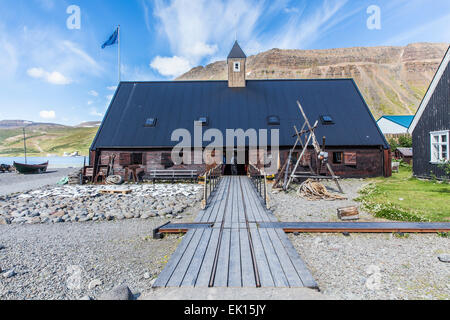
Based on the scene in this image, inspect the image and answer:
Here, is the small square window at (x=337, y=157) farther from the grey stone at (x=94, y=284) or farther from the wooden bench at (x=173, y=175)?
the grey stone at (x=94, y=284)

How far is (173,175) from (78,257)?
12.7m

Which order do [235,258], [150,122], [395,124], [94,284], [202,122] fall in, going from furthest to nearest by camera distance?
[395,124] < [150,122] < [202,122] < [235,258] < [94,284]

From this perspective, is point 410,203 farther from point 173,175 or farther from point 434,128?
point 173,175

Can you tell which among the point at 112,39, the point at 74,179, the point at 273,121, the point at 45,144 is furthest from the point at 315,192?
the point at 45,144

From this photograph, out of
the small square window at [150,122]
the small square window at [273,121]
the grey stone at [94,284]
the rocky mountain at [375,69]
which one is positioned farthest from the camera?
the rocky mountain at [375,69]

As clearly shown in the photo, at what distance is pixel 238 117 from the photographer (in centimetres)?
2036

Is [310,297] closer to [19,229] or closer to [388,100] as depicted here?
[19,229]

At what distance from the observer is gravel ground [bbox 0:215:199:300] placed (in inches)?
169

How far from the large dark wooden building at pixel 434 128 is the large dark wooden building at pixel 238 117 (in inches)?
81.5

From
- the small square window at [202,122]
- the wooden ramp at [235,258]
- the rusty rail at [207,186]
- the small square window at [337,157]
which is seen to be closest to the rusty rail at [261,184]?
the wooden ramp at [235,258]

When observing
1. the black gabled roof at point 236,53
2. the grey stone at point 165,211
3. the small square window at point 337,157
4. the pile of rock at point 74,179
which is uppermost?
the black gabled roof at point 236,53

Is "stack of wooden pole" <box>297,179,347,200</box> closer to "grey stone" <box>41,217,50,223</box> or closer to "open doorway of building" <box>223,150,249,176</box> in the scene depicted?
"open doorway of building" <box>223,150,249,176</box>

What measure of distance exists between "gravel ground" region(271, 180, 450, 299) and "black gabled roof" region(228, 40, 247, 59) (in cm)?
2131

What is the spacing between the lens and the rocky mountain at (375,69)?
119 m
